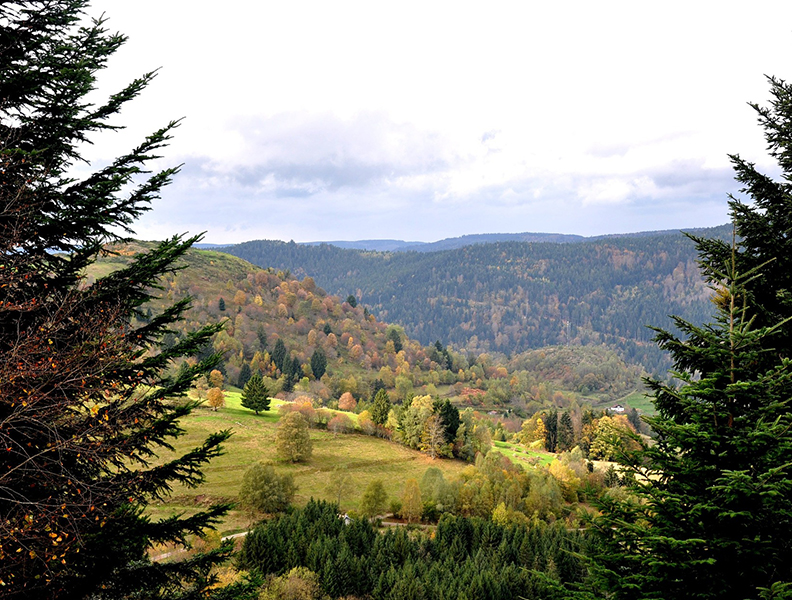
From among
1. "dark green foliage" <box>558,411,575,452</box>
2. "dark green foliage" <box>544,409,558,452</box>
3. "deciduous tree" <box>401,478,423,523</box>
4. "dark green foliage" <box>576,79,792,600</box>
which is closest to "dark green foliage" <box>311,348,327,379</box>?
"dark green foliage" <box>544,409,558,452</box>

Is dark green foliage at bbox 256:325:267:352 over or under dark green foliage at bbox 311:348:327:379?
over

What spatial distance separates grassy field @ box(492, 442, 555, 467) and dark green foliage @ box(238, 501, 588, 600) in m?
36.8

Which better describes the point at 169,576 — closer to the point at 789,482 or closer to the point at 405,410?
the point at 789,482

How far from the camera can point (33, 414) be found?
6.02 m

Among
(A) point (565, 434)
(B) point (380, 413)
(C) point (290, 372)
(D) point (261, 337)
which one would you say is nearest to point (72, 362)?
(B) point (380, 413)

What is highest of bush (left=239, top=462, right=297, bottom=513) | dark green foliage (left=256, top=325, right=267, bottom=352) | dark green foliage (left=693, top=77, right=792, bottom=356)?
dark green foliage (left=693, top=77, right=792, bottom=356)

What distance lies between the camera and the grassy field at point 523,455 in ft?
296

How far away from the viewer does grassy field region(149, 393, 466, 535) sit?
190 ft

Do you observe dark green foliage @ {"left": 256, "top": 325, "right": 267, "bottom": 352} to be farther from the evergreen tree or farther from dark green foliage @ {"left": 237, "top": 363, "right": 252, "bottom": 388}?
the evergreen tree

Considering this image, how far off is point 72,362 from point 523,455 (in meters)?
99.6

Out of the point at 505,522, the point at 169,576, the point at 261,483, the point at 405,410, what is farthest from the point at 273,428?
the point at 169,576

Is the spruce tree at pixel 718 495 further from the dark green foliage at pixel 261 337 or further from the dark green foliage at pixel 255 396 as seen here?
the dark green foliage at pixel 261 337

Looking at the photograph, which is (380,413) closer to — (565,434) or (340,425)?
(340,425)

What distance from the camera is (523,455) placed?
9619 cm
